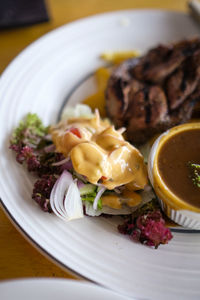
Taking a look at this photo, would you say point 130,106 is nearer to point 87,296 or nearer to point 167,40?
point 167,40

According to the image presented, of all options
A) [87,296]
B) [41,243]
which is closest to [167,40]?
[41,243]

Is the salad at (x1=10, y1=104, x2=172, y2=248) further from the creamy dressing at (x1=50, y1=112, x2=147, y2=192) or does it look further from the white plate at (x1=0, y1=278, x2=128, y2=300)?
the white plate at (x1=0, y1=278, x2=128, y2=300)

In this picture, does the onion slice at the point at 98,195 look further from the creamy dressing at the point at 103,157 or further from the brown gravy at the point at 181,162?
the brown gravy at the point at 181,162

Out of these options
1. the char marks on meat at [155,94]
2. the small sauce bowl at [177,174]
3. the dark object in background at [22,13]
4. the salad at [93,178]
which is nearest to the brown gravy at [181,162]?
the small sauce bowl at [177,174]

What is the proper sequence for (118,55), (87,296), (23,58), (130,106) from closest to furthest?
(87,296), (130,106), (23,58), (118,55)

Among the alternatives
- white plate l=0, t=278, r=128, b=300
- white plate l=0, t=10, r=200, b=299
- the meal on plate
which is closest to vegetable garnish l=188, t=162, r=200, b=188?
the meal on plate

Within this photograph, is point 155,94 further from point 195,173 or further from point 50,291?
point 50,291

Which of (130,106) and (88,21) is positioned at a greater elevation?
(88,21)
